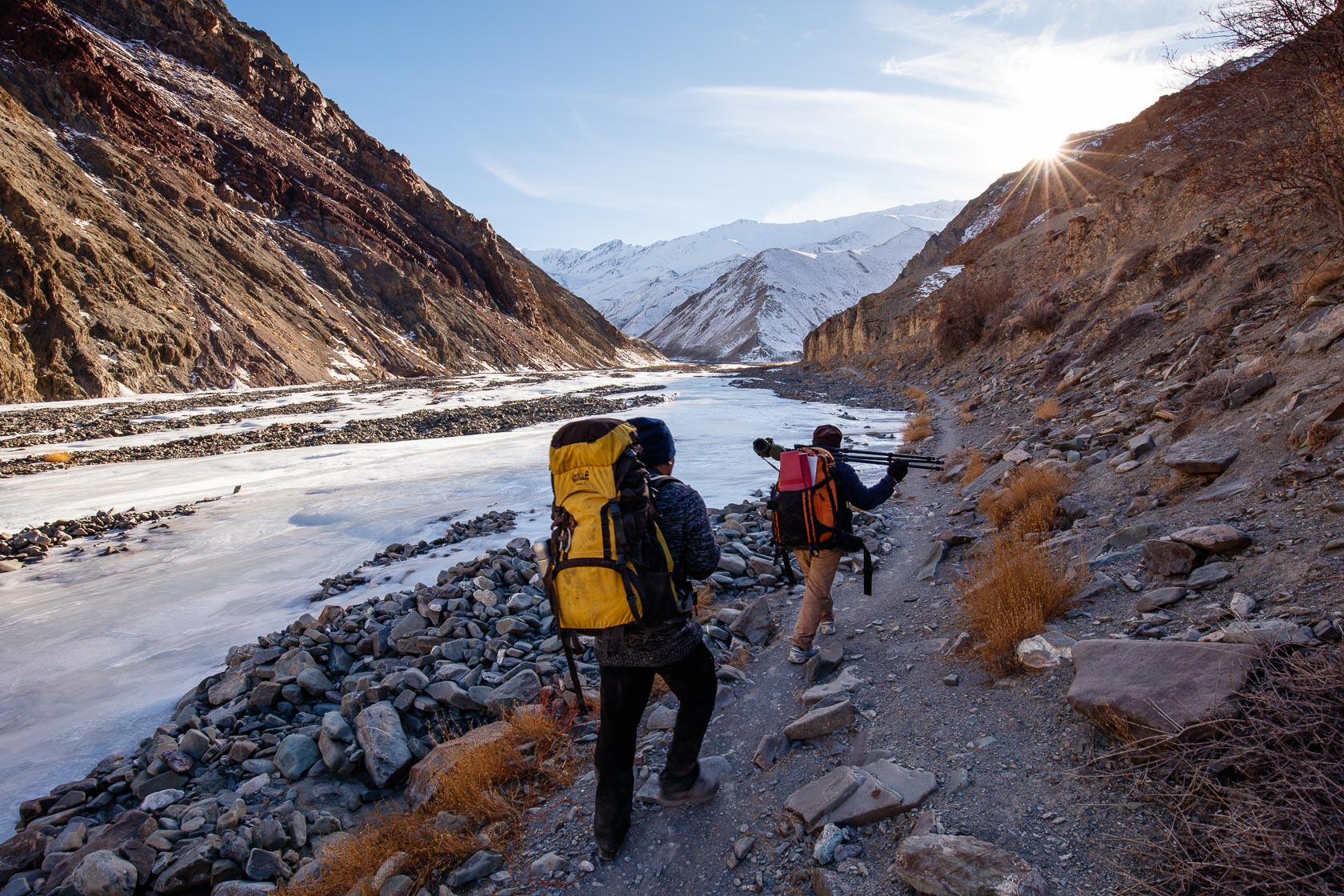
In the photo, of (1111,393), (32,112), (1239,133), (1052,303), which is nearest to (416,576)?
(1111,393)

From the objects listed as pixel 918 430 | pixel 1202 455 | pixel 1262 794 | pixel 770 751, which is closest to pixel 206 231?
pixel 918 430

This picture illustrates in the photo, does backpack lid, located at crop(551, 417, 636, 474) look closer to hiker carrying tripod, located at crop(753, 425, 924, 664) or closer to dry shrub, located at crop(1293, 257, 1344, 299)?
hiker carrying tripod, located at crop(753, 425, 924, 664)

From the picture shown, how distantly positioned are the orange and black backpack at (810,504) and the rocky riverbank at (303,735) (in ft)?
4.12

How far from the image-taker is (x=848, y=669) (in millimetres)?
4703

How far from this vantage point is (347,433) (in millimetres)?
22156

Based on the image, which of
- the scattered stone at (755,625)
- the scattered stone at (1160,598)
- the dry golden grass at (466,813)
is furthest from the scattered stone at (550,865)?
the scattered stone at (1160,598)

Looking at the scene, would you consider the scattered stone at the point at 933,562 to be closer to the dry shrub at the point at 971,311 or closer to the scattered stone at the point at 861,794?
the scattered stone at the point at 861,794

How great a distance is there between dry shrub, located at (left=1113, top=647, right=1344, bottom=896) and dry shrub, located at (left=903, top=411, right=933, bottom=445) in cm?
1334

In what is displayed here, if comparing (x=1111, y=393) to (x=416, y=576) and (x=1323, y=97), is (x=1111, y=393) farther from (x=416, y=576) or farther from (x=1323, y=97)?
(x=416, y=576)

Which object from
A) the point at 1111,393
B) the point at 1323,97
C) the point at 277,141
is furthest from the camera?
the point at 277,141

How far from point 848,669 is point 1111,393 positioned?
8.78 meters

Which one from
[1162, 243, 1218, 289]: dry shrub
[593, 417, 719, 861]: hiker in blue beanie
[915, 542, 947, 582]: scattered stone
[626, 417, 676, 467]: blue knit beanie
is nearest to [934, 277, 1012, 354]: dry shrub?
[1162, 243, 1218, 289]: dry shrub

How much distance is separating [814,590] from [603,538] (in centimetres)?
261

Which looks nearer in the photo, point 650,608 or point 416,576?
point 650,608
